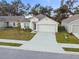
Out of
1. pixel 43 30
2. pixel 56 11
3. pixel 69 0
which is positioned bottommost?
pixel 43 30

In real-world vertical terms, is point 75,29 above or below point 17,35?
above

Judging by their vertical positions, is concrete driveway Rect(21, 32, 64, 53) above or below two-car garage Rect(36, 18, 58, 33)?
below

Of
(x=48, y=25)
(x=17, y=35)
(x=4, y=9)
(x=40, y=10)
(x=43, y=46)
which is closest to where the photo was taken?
(x=43, y=46)

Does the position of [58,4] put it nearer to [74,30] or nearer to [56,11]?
[56,11]

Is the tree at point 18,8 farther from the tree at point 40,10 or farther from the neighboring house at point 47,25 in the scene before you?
the neighboring house at point 47,25

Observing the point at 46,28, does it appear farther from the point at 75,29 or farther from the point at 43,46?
the point at 43,46

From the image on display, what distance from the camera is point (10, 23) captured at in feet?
145

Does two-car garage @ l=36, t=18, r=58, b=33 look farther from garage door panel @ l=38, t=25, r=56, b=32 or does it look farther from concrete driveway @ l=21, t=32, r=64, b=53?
concrete driveway @ l=21, t=32, r=64, b=53

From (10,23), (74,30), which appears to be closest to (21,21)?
(10,23)

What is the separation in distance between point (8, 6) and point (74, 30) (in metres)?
40.7

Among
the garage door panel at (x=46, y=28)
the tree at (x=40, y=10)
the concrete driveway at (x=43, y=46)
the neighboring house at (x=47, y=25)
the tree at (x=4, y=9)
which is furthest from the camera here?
the tree at (x=4, y=9)

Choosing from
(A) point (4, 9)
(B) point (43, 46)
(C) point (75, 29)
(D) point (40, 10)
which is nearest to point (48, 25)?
(C) point (75, 29)

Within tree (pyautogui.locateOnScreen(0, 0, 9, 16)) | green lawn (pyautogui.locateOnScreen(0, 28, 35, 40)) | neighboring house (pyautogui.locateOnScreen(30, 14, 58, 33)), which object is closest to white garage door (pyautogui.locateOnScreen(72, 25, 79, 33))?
neighboring house (pyautogui.locateOnScreen(30, 14, 58, 33))

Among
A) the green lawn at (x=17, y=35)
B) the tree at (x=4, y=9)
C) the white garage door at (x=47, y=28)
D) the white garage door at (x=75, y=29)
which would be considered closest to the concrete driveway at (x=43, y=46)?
the green lawn at (x=17, y=35)
